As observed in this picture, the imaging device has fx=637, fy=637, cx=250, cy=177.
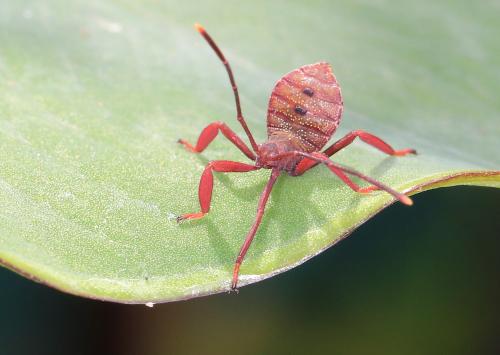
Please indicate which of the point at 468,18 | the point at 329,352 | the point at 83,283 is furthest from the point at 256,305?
the point at 468,18

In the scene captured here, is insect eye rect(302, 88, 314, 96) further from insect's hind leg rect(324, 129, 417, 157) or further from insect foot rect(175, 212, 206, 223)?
insect foot rect(175, 212, 206, 223)

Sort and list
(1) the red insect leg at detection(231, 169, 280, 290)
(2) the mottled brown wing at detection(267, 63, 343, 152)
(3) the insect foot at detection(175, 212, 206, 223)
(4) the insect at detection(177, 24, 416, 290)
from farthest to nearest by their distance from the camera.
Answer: (2) the mottled brown wing at detection(267, 63, 343, 152) → (4) the insect at detection(177, 24, 416, 290) → (3) the insect foot at detection(175, 212, 206, 223) → (1) the red insect leg at detection(231, 169, 280, 290)

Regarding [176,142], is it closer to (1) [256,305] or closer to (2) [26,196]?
(2) [26,196]

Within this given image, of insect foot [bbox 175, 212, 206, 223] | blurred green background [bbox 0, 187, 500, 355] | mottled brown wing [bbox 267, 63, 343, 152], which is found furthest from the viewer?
blurred green background [bbox 0, 187, 500, 355]

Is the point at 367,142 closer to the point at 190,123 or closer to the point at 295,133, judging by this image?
the point at 295,133

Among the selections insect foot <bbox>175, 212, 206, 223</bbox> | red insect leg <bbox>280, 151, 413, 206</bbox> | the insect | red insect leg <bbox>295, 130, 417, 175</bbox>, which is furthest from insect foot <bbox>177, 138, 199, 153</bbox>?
red insect leg <bbox>295, 130, 417, 175</bbox>

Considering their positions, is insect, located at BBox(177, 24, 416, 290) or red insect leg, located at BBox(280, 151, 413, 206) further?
insect, located at BBox(177, 24, 416, 290)
